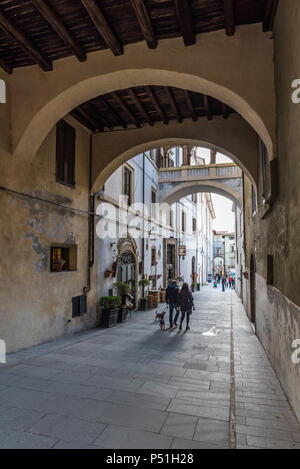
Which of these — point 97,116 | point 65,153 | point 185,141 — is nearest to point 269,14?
point 185,141

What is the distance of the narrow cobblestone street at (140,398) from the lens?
3361 mm

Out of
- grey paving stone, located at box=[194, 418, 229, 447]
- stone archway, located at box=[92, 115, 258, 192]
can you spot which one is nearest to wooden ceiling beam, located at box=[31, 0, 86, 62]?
stone archway, located at box=[92, 115, 258, 192]

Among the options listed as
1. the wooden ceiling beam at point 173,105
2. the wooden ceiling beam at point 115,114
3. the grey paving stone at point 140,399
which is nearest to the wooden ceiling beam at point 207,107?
the wooden ceiling beam at point 173,105

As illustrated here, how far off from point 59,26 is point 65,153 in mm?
3700

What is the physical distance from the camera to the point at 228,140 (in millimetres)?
8805

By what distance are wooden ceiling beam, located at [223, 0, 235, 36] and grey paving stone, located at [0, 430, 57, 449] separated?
21.0 ft

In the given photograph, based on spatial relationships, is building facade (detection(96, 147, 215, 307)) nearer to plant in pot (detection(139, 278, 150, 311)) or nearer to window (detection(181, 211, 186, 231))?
window (detection(181, 211, 186, 231))

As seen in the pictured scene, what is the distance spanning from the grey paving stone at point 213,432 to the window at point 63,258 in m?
5.61

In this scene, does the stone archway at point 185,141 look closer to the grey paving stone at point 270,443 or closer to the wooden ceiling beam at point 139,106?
the wooden ceiling beam at point 139,106

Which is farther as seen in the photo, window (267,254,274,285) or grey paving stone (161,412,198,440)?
window (267,254,274,285)

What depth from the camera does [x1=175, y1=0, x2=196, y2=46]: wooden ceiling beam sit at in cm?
476

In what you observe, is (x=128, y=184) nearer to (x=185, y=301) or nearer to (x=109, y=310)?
(x=109, y=310)

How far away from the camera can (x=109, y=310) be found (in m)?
9.95
